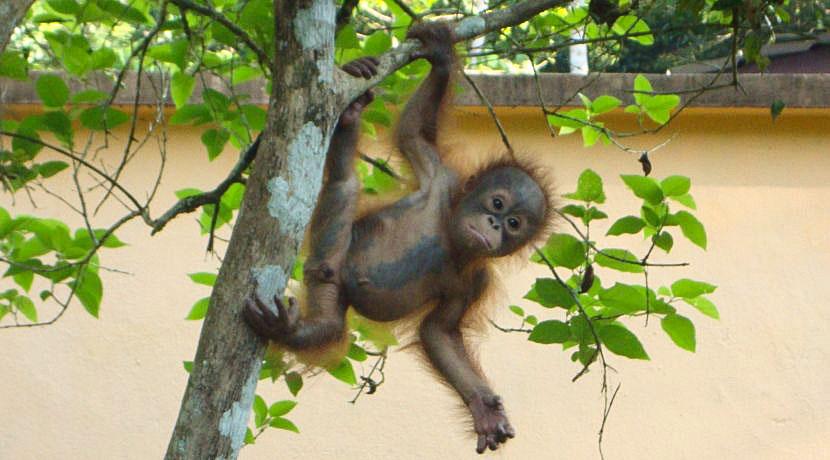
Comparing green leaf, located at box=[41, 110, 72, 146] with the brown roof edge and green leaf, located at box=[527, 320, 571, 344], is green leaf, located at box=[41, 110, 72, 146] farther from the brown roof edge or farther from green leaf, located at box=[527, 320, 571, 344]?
the brown roof edge

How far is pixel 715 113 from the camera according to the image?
17.6 ft

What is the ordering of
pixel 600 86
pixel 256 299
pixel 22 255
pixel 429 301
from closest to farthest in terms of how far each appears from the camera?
pixel 256 299 < pixel 22 255 < pixel 429 301 < pixel 600 86

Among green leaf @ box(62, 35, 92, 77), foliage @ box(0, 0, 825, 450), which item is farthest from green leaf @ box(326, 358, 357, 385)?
green leaf @ box(62, 35, 92, 77)

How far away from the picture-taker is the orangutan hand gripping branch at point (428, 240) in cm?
327

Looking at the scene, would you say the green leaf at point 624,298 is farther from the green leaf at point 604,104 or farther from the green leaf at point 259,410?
the green leaf at point 259,410

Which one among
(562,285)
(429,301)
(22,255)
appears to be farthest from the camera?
(429,301)

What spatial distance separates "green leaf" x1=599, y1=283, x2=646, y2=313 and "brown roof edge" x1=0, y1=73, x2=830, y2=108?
2.07 meters

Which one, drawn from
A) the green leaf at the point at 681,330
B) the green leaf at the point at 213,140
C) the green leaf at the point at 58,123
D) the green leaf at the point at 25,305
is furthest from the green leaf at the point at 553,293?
the green leaf at the point at 25,305

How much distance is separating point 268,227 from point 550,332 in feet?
3.06

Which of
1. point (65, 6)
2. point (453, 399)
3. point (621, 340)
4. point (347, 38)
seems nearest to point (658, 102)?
point (621, 340)

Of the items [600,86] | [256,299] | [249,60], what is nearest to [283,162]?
[256,299]

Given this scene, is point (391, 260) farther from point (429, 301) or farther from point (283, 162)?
point (283, 162)

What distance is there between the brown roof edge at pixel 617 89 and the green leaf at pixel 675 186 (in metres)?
2.03

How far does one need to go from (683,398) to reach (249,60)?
8.23 feet
